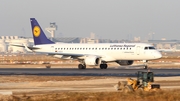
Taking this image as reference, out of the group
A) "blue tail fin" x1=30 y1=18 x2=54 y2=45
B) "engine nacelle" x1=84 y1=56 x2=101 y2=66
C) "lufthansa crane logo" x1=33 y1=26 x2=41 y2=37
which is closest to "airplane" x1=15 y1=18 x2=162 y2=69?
"engine nacelle" x1=84 y1=56 x2=101 y2=66

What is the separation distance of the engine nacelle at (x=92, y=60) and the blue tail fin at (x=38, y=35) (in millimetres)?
10507

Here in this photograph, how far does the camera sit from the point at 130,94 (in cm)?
2986

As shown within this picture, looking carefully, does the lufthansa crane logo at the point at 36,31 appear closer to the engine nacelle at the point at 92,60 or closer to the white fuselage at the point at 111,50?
the white fuselage at the point at 111,50

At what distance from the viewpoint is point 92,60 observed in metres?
69.2

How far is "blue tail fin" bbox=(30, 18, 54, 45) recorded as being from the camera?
7875 cm

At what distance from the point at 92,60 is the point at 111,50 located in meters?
3.25

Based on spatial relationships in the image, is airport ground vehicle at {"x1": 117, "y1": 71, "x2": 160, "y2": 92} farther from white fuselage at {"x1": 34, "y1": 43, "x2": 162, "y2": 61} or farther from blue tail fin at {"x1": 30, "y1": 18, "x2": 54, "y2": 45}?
blue tail fin at {"x1": 30, "y1": 18, "x2": 54, "y2": 45}

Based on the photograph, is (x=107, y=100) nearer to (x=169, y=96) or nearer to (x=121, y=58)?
(x=169, y=96)

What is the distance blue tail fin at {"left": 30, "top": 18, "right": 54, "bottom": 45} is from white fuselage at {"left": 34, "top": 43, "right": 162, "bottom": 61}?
1.85 metres

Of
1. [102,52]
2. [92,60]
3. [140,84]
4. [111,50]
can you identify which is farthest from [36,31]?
[140,84]

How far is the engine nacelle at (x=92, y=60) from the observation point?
69188mm

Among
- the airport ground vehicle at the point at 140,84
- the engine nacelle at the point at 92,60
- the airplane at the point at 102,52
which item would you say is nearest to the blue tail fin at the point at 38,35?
the airplane at the point at 102,52

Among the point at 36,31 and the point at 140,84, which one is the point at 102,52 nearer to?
the point at 36,31

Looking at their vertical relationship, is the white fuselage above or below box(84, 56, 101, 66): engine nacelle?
above
